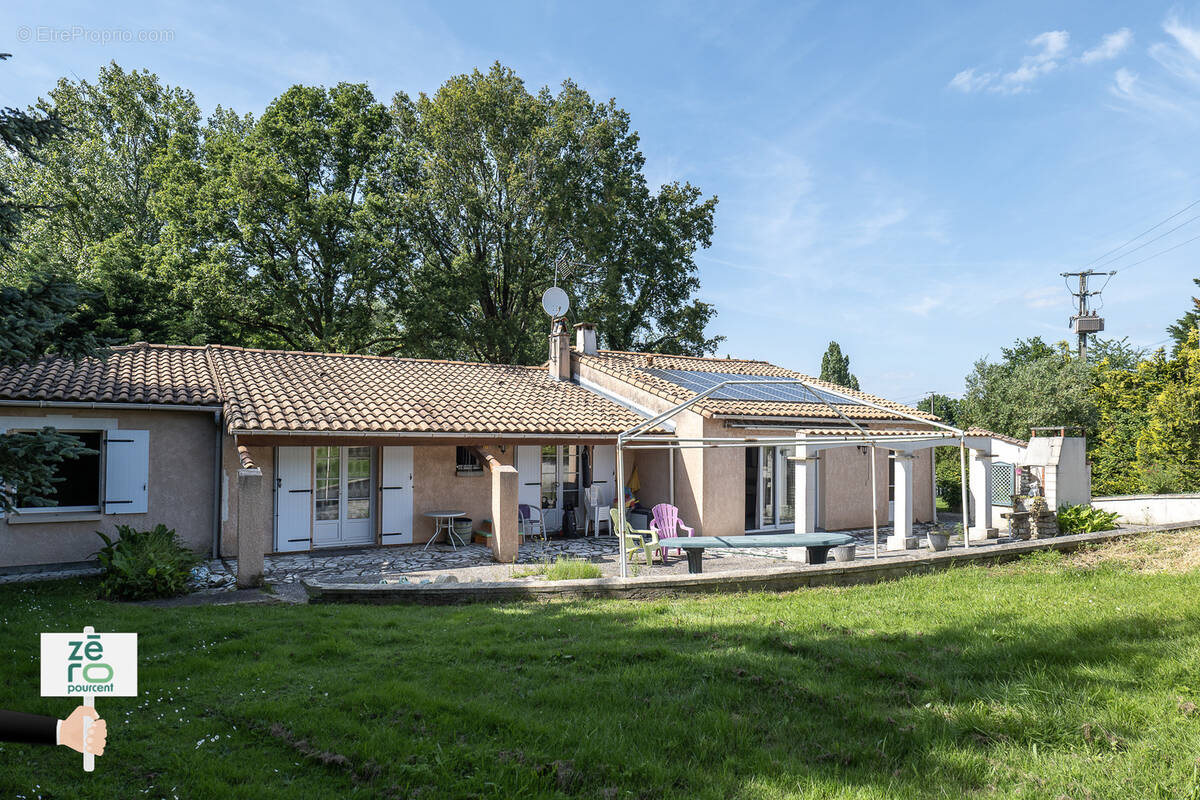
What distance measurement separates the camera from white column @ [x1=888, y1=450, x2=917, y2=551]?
13086 millimetres

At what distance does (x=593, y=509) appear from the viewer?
1578 centimetres

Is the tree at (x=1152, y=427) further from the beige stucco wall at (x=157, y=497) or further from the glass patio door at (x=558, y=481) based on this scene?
the beige stucco wall at (x=157, y=497)

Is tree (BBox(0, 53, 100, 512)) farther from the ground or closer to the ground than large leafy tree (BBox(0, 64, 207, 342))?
closer to the ground

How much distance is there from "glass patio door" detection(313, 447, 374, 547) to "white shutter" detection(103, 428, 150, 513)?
2759 mm

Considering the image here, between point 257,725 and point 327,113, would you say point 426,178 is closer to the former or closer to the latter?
point 327,113

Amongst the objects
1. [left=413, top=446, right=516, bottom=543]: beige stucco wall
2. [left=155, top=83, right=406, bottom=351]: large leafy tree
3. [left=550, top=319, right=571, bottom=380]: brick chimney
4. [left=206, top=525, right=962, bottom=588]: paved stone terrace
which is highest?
[left=155, top=83, right=406, bottom=351]: large leafy tree

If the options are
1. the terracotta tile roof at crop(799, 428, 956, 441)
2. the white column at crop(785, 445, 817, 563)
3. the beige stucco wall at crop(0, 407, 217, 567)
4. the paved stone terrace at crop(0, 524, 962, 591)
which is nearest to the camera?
the paved stone terrace at crop(0, 524, 962, 591)

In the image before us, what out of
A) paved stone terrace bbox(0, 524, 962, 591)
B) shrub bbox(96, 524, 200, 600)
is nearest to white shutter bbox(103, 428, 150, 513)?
paved stone terrace bbox(0, 524, 962, 591)

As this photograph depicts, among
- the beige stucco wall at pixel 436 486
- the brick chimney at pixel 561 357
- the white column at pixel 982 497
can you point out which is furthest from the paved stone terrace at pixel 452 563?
the brick chimney at pixel 561 357

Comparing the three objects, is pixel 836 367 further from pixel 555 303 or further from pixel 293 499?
pixel 293 499

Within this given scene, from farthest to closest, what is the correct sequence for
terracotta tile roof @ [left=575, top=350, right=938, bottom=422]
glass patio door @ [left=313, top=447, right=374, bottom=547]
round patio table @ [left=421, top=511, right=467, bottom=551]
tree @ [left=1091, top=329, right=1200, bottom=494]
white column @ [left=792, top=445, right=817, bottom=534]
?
tree @ [left=1091, top=329, right=1200, bottom=494] → terracotta tile roof @ [left=575, top=350, right=938, bottom=422] → round patio table @ [left=421, top=511, right=467, bottom=551] → glass patio door @ [left=313, top=447, right=374, bottom=547] → white column @ [left=792, top=445, right=817, bottom=534]

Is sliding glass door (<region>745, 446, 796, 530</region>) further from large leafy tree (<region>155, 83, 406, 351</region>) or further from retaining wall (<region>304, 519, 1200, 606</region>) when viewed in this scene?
large leafy tree (<region>155, 83, 406, 351</region>)

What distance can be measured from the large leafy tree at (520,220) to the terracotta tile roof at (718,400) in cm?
690

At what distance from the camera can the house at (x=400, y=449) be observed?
11516 millimetres
